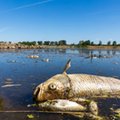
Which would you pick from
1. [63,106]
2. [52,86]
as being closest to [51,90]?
[52,86]

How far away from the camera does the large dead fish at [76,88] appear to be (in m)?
10.5

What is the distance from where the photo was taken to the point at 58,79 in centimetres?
1109

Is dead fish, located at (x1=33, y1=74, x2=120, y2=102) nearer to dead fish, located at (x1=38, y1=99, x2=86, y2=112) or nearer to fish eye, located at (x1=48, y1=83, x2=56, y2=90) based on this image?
fish eye, located at (x1=48, y1=83, x2=56, y2=90)

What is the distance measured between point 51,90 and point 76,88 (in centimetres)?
148

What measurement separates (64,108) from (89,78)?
3168 mm

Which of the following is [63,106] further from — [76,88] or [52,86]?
[76,88]

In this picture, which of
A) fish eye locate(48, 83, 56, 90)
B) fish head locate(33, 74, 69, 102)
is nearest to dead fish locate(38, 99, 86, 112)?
fish head locate(33, 74, 69, 102)

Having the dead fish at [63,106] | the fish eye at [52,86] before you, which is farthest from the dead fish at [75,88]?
the dead fish at [63,106]

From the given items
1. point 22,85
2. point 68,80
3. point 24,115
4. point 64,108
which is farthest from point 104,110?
point 22,85

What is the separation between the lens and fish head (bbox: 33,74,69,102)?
10453mm

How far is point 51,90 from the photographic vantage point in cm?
1054

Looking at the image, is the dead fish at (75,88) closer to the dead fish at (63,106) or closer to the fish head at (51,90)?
the fish head at (51,90)

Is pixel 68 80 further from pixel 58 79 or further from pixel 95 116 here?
pixel 95 116

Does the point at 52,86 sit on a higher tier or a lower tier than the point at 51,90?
higher
